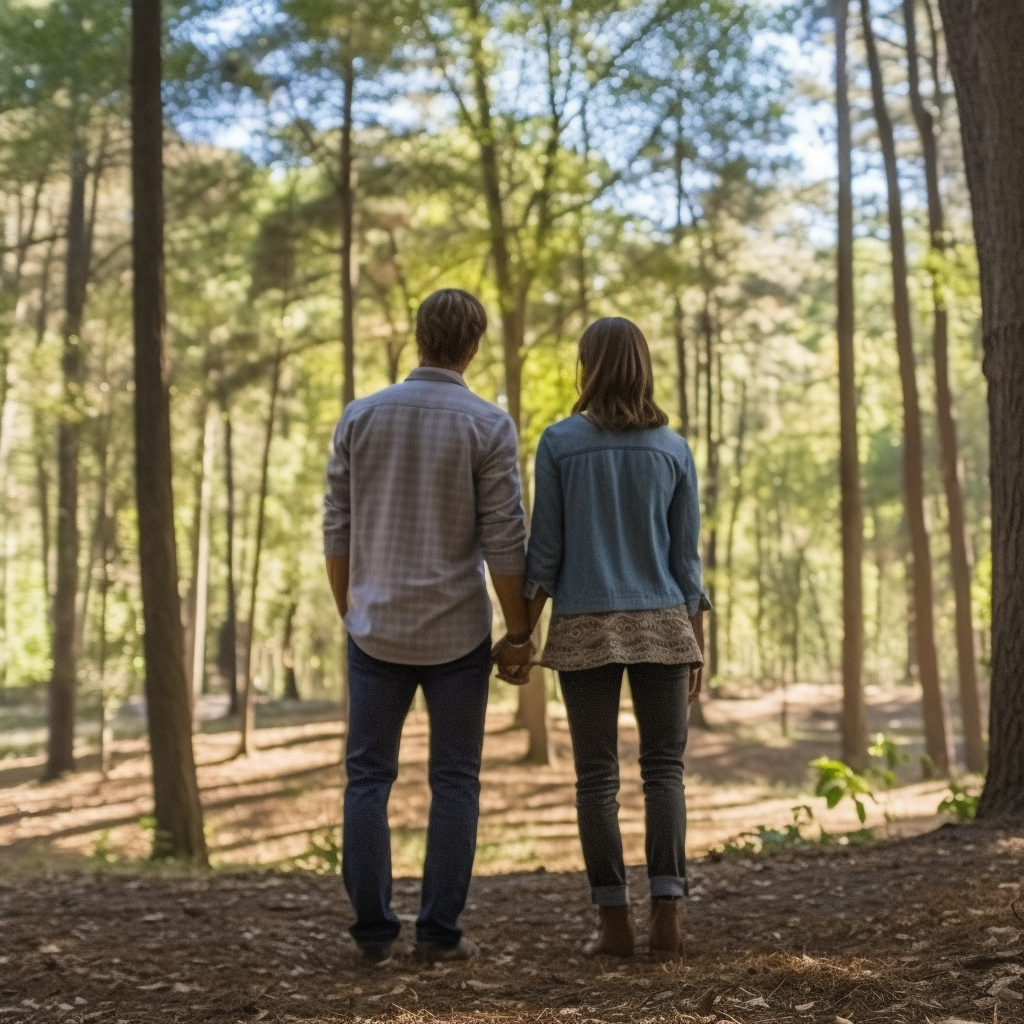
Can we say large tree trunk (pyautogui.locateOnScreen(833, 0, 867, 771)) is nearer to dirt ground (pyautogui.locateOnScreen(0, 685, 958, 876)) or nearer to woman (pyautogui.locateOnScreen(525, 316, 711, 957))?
dirt ground (pyautogui.locateOnScreen(0, 685, 958, 876))

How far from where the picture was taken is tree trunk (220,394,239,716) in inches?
970

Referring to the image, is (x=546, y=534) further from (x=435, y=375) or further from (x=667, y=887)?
(x=667, y=887)

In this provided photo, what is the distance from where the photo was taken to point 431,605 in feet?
12.9

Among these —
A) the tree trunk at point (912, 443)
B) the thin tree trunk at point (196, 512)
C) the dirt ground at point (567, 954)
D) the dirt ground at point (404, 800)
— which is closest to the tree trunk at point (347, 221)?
the dirt ground at point (404, 800)

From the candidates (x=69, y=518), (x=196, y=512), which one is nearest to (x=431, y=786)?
(x=69, y=518)

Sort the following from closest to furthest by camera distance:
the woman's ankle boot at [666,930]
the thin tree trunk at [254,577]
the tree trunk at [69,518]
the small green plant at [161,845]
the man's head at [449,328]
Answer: the woman's ankle boot at [666,930], the man's head at [449,328], the small green plant at [161,845], the tree trunk at [69,518], the thin tree trunk at [254,577]

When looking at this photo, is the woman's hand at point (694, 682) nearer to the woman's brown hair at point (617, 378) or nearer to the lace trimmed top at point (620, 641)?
the lace trimmed top at point (620, 641)

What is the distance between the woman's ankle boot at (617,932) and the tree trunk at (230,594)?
18.7 metres

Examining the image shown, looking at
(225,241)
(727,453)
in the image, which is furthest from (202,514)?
(727,453)

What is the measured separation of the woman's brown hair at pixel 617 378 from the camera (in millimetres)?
4023

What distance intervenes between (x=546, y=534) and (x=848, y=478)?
39.2 ft

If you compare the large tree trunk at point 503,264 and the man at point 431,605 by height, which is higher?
the large tree trunk at point 503,264

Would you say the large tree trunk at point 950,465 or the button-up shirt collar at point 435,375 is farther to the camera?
the large tree trunk at point 950,465

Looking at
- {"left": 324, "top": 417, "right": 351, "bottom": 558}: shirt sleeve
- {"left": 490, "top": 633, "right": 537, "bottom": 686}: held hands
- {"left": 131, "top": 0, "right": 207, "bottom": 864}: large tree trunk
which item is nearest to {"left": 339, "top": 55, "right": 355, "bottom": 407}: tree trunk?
{"left": 131, "top": 0, "right": 207, "bottom": 864}: large tree trunk
